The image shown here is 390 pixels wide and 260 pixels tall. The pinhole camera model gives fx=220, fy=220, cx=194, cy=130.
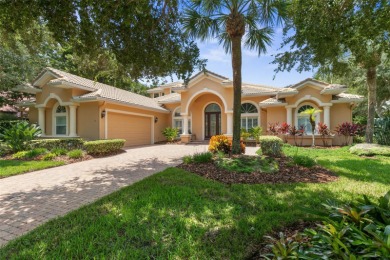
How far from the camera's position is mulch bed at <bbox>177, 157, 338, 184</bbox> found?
21.1ft

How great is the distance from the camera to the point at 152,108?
64.1 ft

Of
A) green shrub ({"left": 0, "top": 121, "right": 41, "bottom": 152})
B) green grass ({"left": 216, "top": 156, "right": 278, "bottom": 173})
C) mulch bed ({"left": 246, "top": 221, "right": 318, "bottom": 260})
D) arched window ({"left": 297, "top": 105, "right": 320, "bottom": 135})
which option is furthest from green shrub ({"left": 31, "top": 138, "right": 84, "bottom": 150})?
arched window ({"left": 297, "top": 105, "right": 320, "bottom": 135})

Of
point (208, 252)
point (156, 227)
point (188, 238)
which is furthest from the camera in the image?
point (156, 227)

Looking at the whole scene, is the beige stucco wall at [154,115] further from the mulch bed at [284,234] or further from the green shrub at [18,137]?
the mulch bed at [284,234]

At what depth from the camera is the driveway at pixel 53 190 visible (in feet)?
13.9

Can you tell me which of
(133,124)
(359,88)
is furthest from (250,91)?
(359,88)

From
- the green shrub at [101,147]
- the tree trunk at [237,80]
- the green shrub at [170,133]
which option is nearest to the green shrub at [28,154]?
the green shrub at [101,147]

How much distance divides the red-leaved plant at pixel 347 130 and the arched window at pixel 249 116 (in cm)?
618

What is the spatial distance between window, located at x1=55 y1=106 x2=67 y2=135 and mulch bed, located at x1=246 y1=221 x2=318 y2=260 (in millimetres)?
17391

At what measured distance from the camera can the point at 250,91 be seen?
19.5m

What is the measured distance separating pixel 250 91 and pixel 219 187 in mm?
15256

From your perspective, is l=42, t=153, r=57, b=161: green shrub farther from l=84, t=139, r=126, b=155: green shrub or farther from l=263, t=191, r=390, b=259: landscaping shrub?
l=263, t=191, r=390, b=259: landscaping shrub

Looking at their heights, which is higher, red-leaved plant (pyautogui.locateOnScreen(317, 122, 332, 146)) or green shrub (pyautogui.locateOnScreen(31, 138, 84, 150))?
red-leaved plant (pyautogui.locateOnScreen(317, 122, 332, 146))

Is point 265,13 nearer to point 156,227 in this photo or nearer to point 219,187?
point 219,187
